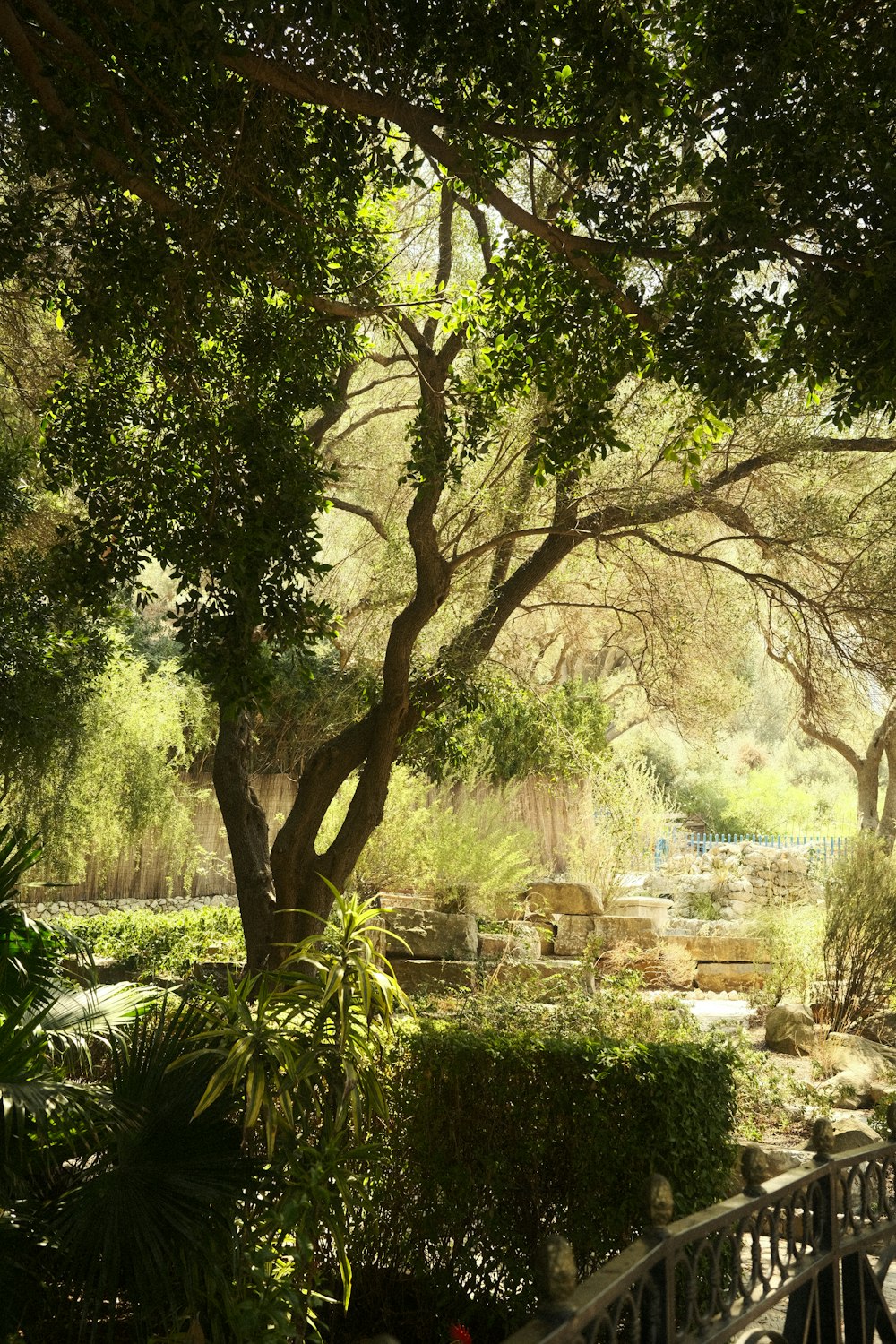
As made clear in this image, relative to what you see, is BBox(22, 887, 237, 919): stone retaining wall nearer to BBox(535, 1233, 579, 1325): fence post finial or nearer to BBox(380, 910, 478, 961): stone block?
BBox(380, 910, 478, 961): stone block

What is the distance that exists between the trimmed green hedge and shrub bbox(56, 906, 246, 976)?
6067 mm

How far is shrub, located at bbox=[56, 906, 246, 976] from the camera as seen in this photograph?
460 inches

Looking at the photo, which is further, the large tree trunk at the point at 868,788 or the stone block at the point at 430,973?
the large tree trunk at the point at 868,788

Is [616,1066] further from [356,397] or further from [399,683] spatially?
[356,397]

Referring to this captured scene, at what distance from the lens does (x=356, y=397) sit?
1282 centimetres

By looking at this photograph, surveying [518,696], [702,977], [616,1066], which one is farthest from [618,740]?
[616,1066]

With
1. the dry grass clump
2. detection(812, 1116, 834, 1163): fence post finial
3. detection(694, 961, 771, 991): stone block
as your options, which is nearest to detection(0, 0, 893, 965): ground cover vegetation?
detection(812, 1116, 834, 1163): fence post finial

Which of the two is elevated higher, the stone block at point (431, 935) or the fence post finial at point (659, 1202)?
the fence post finial at point (659, 1202)

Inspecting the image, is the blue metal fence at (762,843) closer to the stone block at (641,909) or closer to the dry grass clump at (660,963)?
the stone block at (641,909)

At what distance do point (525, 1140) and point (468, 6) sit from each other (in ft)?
14.3

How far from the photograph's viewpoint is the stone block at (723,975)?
50.3 ft

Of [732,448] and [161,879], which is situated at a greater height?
[732,448]

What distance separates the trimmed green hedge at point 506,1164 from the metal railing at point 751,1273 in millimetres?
2184

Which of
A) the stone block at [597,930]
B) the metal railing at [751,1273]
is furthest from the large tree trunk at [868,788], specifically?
the metal railing at [751,1273]
